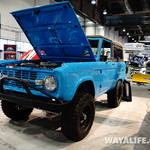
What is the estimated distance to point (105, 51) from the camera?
403cm

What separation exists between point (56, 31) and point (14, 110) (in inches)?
74.7

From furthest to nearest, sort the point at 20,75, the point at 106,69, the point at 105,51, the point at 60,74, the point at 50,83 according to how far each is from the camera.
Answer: the point at 105,51 → the point at 106,69 → the point at 20,75 → the point at 50,83 → the point at 60,74

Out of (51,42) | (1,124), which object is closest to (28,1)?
(51,42)

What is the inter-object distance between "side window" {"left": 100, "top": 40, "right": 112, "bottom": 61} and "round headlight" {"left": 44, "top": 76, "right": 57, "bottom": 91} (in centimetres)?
178

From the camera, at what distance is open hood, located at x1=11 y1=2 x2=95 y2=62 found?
8.82ft

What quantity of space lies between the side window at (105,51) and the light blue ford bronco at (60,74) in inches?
1.0

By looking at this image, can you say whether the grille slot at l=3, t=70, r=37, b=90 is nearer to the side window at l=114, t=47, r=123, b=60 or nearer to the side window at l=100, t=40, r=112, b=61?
the side window at l=100, t=40, r=112, b=61

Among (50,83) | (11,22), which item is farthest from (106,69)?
(11,22)

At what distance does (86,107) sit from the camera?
2795 mm

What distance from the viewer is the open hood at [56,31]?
269 centimetres

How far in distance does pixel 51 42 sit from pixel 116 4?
1677 cm

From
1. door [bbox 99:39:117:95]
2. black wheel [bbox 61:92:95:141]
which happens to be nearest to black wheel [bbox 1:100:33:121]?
black wheel [bbox 61:92:95:141]

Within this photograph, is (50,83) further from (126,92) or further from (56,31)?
(126,92)

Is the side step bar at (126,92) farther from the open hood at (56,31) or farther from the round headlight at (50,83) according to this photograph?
the round headlight at (50,83)
